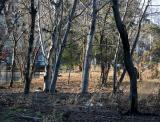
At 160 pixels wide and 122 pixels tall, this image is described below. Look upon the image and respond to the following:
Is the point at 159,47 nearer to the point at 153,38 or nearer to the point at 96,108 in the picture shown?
the point at 153,38

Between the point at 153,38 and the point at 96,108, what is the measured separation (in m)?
35.4

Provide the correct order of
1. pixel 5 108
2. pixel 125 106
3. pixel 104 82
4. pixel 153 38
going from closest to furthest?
pixel 5 108, pixel 125 106, pixel 104 82, pixel 153 38

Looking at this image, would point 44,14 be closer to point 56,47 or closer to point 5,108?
point 56,47

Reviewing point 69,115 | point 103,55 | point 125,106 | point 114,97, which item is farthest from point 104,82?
point 69,115

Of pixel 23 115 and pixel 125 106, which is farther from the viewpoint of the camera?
pixel 125 106

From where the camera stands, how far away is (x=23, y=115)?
34.0 ft

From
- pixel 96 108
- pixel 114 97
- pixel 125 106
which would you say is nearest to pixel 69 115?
pixel 96 108

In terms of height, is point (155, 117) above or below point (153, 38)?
below

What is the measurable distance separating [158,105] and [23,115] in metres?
4.40

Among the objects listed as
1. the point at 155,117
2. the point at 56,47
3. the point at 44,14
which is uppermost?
the point at 44,14

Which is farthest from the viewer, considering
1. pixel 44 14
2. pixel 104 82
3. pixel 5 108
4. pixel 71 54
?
pixel 71 54

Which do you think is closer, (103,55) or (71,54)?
(103,55)

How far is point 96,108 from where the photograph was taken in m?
12.1

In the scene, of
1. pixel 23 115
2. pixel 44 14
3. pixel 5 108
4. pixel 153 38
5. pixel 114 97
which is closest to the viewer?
pixel 23 115
